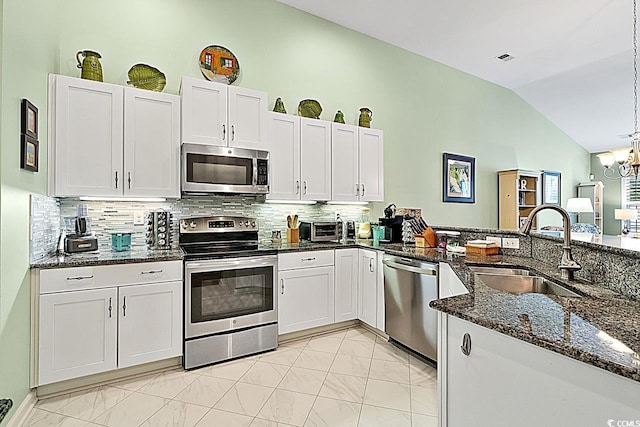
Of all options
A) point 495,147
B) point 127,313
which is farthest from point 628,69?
point 127,313

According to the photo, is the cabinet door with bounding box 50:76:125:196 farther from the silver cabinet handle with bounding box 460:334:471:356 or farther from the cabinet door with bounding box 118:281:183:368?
the silver cabinet handle with bounding box 460:334:471:356

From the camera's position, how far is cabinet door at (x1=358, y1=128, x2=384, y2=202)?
3.92 metres

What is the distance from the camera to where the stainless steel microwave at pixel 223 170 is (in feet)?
9.41

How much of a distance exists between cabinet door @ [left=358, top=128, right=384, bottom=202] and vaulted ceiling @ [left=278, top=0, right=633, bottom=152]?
4.62 ft

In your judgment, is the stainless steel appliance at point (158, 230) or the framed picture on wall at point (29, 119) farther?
the stainless steel appliance at point (158, 230)

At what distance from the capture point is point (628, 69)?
5.11 meters

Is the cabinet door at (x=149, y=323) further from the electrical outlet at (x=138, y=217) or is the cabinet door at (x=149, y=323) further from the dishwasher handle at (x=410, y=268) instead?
the dishwasher handle at (x=410, y=268)

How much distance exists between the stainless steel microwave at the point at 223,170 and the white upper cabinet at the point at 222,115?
0.08 metres

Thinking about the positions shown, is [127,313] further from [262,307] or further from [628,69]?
[628,69]

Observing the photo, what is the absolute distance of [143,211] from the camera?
3047 mm

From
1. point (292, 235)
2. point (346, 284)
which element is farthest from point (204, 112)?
point (346, 284)

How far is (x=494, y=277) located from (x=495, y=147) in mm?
4528

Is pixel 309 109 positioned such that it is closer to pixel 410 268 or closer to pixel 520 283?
pixel 410 268

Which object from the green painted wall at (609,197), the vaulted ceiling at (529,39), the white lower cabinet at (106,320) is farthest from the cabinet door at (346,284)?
the green painted wall at (609,197)
